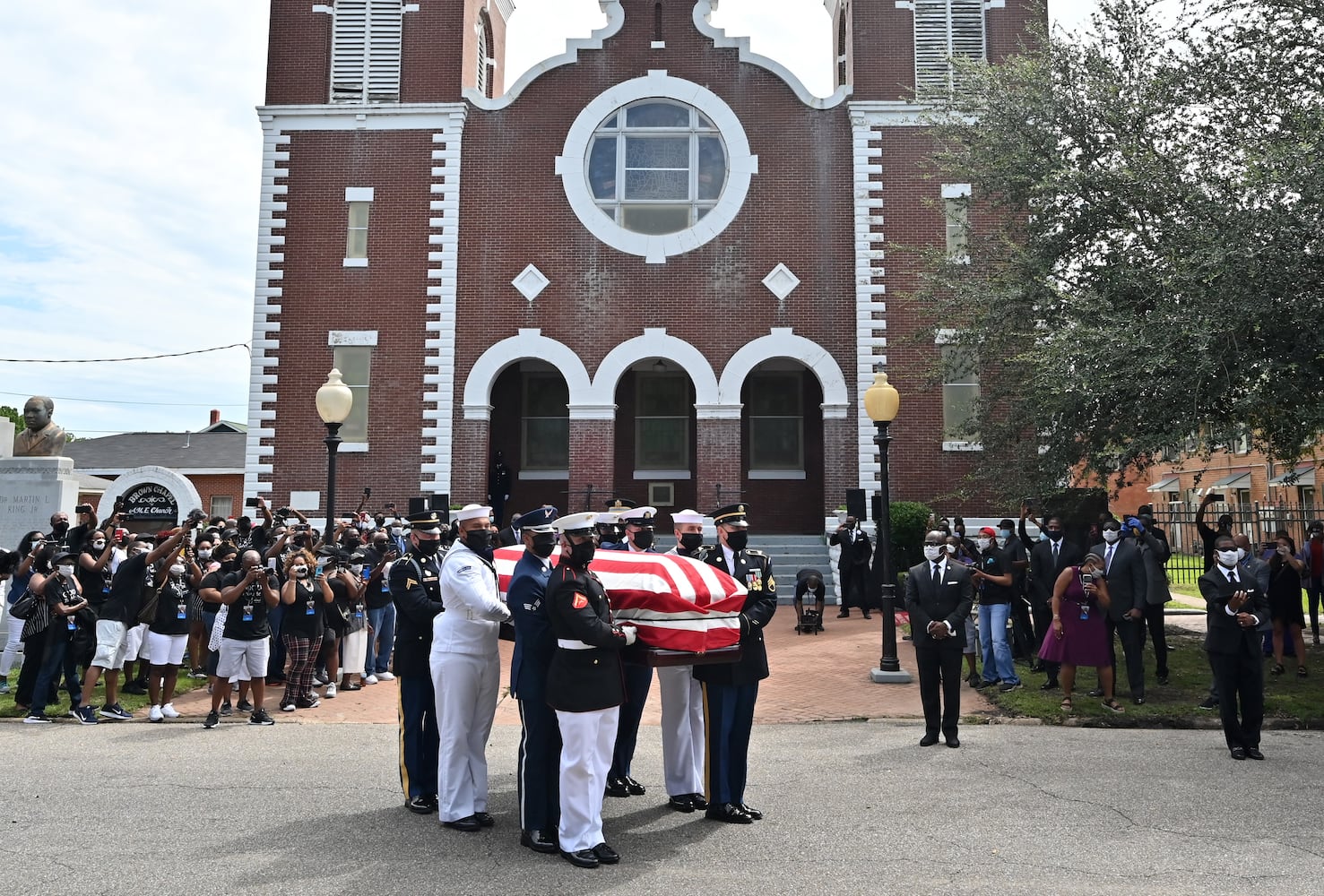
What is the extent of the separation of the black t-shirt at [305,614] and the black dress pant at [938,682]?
6.26 meters

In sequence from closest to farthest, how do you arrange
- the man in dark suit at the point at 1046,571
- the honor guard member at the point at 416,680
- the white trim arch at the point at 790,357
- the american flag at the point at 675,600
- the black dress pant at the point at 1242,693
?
the american flag at the point at 675,600
the honor guard member at the point at 416,680
the black dress pant at the point at 1242,693
the man in dark suit at the point at 1046,571
the white trim arch at the point at 790,357

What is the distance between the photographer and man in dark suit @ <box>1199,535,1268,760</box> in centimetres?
877

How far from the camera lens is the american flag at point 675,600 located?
6551 millimetres

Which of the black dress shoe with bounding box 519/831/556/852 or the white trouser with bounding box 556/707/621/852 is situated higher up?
the white trouser with bounding box 556/707/621/852

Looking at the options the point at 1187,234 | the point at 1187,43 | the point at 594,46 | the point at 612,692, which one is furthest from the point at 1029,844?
the point at 594,46

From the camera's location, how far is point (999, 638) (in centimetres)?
1173

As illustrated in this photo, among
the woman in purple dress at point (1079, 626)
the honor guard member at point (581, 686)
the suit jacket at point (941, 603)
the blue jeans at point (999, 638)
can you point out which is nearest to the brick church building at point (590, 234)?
the blue jeans at point (999, 638)

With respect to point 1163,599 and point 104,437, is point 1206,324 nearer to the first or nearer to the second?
point 1163,599

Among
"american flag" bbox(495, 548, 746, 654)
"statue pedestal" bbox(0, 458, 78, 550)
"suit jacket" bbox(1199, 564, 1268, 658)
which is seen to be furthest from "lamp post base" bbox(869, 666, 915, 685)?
"statue pedestal" bbox(0, 458, 78, 550)

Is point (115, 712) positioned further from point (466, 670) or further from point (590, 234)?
point (590, 234)

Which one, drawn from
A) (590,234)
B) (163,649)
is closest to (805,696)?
(163,649)

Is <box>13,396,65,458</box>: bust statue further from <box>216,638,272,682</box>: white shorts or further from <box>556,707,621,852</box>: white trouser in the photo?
<box>556,707,621,852</box>: white trouser

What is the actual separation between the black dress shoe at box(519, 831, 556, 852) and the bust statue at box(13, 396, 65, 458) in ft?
40.8

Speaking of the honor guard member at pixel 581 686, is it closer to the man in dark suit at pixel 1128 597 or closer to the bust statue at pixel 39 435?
the man in dark suit at pixel 1128 597
